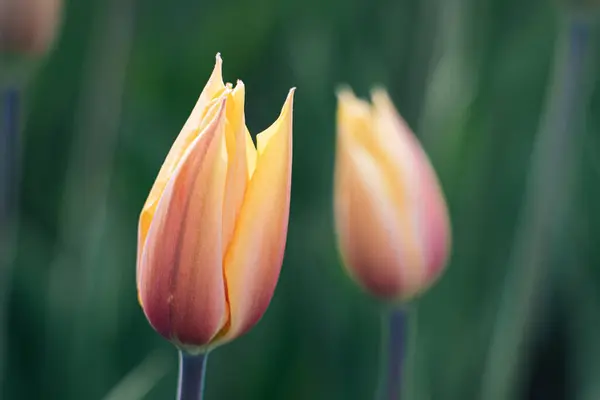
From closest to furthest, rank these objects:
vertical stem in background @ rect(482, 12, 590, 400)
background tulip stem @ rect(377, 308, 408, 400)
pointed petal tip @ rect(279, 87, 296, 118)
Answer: pointed petal tip @ rect(279, 87, 296, 118), background tulip stem @ rect(377, 308, 408, 400), vertical stem in background @ rect(482, 12, 590, 400)

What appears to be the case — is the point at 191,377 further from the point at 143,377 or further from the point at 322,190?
the point at 322,190

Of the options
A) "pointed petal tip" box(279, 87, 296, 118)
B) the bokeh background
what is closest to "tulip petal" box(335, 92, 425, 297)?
the bokeh background

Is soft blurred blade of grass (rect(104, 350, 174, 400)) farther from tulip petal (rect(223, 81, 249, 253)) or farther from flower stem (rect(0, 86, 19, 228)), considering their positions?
tulip petal (rect(223, 81, 249, 253))

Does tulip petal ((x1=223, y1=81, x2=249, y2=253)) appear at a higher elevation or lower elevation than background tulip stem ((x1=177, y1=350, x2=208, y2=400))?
higher

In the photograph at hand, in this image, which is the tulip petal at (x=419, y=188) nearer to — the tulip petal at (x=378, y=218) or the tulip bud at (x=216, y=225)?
the tulip petal at (x=378, y=218)

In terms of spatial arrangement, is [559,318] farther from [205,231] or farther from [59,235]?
[205,231]

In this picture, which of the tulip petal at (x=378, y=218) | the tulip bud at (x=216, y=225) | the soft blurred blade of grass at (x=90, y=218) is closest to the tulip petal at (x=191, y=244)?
the tulip bud at (x=216, y=225)

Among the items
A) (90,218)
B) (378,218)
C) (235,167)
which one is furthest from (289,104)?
(90,218)
